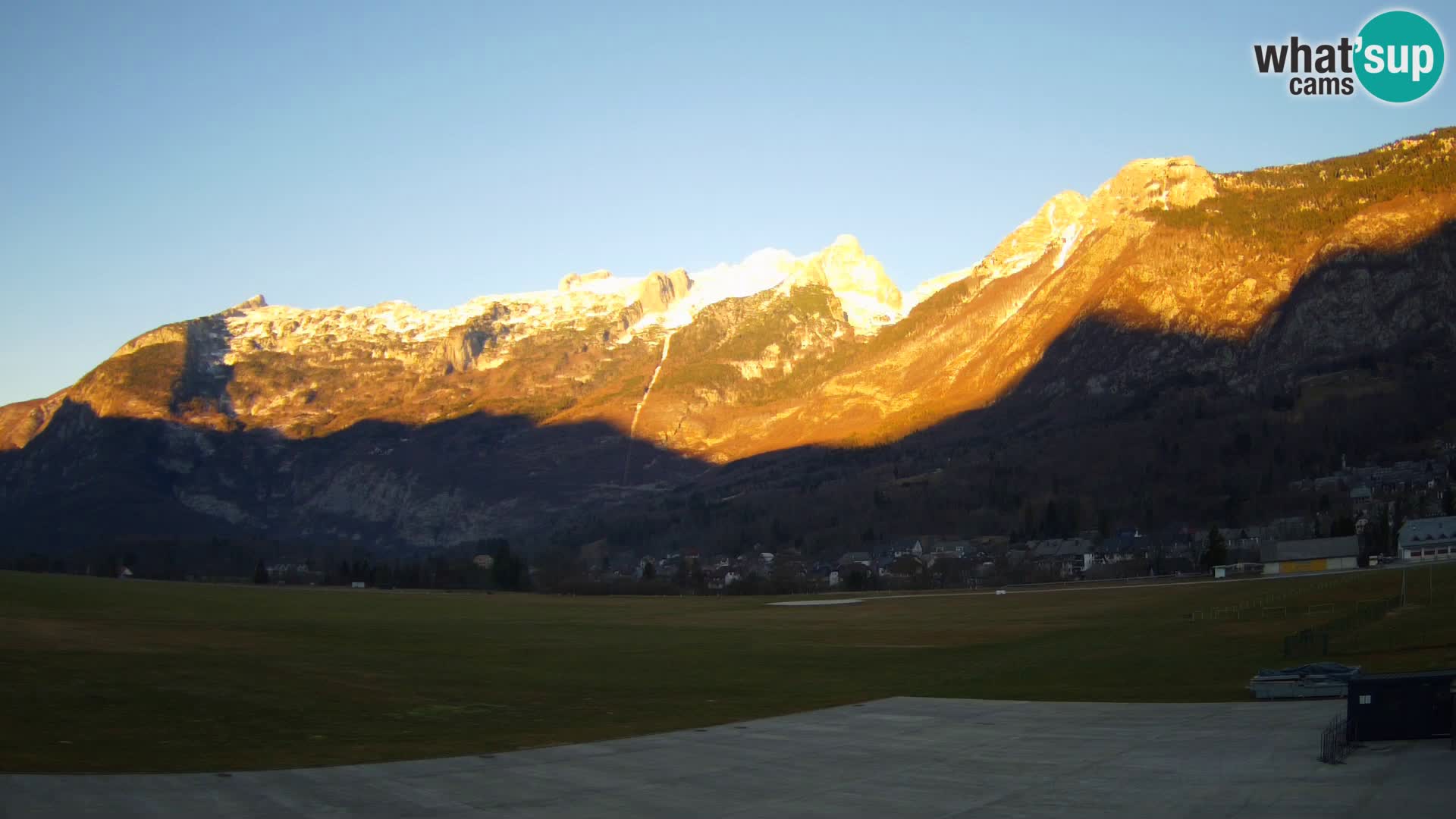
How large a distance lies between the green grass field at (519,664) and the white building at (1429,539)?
20.1m

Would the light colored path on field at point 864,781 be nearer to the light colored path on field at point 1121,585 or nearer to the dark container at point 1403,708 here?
the dark container at point 1403,708

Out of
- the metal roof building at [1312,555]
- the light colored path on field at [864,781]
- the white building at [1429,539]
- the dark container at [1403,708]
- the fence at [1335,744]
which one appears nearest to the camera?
the light colored path on field at [864,781]

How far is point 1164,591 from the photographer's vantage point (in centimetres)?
11975

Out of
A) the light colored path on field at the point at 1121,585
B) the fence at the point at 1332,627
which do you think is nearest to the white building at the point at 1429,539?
the light colored path on field at the point at 1121,585

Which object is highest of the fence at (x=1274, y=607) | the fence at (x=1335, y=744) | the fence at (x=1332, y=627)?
the fence at (x=1335, y=744)

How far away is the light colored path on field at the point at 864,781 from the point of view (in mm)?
30250

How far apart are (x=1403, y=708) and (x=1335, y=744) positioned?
A: 2.81m

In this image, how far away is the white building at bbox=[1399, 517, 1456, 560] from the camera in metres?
124

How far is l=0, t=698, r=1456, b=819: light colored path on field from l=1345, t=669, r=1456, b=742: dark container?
0.47 metres

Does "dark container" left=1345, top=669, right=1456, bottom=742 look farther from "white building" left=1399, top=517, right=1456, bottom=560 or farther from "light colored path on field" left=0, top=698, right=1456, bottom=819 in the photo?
"white building" left=1399, top=517, right=1456, bottom=560

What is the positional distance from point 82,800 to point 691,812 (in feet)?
51.5

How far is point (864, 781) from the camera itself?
35281mm

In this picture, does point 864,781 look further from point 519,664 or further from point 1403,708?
point 519,664

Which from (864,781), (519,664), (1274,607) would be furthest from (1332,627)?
(519,664)
